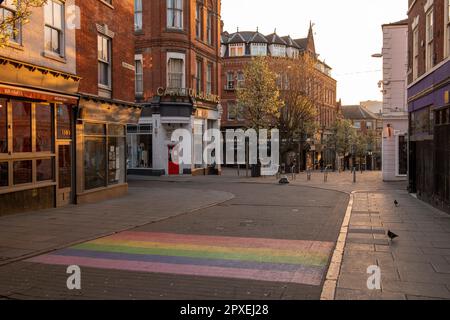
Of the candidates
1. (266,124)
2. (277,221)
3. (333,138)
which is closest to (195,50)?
(266,124)

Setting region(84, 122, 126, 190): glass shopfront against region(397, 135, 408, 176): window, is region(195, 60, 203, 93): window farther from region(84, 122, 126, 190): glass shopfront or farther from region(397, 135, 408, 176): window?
region(84, 122, 126, 190): glass shopfront

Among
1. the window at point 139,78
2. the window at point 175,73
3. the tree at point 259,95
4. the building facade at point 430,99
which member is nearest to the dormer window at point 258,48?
the tree at point 259,95

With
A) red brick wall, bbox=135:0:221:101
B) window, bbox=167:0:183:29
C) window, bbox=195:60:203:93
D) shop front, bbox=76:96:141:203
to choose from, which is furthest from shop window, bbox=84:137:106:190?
window, bbox=195:60:203:93

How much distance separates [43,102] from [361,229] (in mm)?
9989

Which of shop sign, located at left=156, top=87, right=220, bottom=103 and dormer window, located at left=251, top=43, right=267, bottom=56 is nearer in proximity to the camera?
shop sign, located at left=156, top=87, right=220, bottom=103

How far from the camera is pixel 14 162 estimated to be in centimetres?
1307

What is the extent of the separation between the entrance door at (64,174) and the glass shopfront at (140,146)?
16.5 meters

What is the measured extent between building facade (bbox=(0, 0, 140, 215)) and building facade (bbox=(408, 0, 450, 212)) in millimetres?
11443

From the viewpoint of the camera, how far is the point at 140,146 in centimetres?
3284

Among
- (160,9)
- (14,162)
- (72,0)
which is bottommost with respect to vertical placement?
(14,162)

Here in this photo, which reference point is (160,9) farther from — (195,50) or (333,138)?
(333,138)

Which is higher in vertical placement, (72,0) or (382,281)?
(72,0)

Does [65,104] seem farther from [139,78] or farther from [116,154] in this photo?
[139,78]

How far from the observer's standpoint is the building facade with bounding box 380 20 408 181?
31.5m
